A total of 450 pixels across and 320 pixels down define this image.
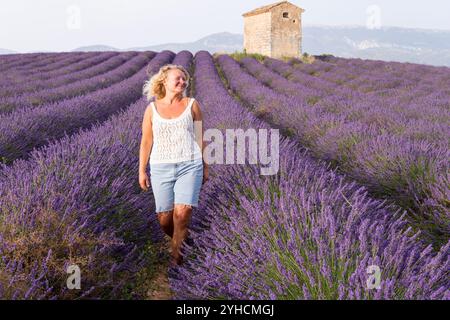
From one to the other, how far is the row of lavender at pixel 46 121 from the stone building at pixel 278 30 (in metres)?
18.7

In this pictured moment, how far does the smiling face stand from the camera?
2.47 m

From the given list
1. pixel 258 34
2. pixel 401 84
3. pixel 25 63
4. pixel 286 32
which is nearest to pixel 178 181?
pixel 401 84

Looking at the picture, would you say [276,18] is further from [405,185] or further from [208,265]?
[208,265]

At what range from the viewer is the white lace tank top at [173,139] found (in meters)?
2.46

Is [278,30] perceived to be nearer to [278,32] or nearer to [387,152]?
[278,32]

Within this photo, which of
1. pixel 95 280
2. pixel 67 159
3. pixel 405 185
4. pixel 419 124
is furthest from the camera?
pixel 419 124

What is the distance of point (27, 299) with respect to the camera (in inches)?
61.2

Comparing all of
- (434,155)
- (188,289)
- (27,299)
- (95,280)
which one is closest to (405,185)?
(434,155)

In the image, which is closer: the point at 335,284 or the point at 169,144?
the point at 335,284

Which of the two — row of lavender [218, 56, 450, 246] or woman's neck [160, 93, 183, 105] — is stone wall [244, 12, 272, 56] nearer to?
row of lavender [218, 56, 450, 246]

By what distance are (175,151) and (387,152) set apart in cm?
224

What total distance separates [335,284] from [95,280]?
3.71 ft

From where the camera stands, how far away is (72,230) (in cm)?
204

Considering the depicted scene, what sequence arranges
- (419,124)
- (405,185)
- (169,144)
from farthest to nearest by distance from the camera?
(419,124)
(405,185)
(169,144)
